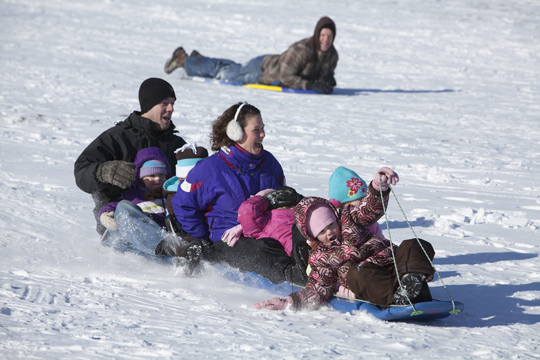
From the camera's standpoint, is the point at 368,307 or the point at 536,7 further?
the point at 536,7

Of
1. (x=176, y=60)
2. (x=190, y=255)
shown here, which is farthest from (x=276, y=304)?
(x=176, y=60)

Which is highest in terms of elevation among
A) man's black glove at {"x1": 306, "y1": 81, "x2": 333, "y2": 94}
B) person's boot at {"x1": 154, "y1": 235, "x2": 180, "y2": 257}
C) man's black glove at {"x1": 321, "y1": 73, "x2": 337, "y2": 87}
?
man's black glove at {"x1": 321, "y1": 73, "x2": 337, "y2": 87}

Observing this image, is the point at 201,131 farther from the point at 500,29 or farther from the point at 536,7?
the point at 536,7

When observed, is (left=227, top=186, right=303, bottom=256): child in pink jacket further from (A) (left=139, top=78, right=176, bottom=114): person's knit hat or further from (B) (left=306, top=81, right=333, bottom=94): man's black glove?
(B) (left=306, top=81, right=333, bottom=94): man's black glove

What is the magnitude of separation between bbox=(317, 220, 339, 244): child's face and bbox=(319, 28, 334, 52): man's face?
20.9 feet

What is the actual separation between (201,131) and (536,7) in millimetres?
16007

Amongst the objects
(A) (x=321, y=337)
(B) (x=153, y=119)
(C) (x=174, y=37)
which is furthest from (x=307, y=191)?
(C) (x=174, y=37)

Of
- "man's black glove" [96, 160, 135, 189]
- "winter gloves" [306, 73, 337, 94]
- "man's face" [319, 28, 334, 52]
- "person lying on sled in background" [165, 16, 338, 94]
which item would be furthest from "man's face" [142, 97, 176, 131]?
"winter gloves" [306, 73, 337, 94]

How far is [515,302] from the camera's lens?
308 centimetres

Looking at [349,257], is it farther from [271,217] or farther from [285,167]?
[285,167]

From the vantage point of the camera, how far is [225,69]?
982cm

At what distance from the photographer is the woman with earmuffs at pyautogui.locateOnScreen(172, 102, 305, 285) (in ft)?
11.1

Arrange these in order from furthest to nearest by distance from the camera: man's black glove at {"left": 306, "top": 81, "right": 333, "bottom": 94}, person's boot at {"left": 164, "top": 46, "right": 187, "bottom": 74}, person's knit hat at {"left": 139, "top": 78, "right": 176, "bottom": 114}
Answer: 1. person's boot at {"left": 164, "top": 46, "right": 187, "bottom": 74}
2. man's black glove at {"left": 306, "top": 81, "right": 333, "bottom": 94}
3. person's knit hat at {"left": 139, "top": 78, "right": 176, "bottom": 114}

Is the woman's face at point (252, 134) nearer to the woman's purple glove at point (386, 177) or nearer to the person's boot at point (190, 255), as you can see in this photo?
the person's boot at point (190, 255)
